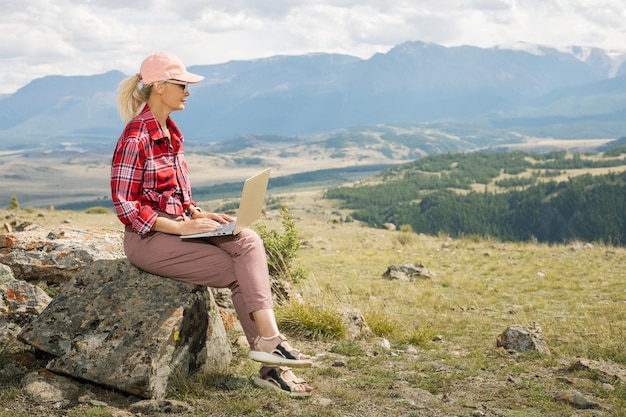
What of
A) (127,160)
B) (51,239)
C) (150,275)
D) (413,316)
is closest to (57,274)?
(51,239)

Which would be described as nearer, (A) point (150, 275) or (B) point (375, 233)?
(A) point (150, 275)

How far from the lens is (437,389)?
679 cm

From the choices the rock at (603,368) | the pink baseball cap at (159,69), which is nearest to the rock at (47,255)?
the pink baseball cap at (159,69)

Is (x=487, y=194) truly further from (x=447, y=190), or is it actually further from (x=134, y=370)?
(x=134, y=370)

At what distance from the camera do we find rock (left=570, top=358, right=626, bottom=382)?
23.9ft

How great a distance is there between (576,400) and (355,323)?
12.2 feet

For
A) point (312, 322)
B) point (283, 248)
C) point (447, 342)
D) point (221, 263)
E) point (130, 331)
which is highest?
point (221, 263)

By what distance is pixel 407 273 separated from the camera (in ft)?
54.5

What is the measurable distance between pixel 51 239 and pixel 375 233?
20104 mm

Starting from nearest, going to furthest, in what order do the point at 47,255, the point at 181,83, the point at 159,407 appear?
the point at 159,407
the point at 181,83
the point at 47,255

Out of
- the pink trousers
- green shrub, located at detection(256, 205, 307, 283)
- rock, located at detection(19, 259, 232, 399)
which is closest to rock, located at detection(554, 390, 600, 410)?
the pink trousers

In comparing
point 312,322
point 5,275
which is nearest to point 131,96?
point 5,275

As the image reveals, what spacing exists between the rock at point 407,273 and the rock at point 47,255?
352 inches

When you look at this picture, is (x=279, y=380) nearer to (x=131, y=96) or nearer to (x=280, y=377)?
(x=280, y=377)
